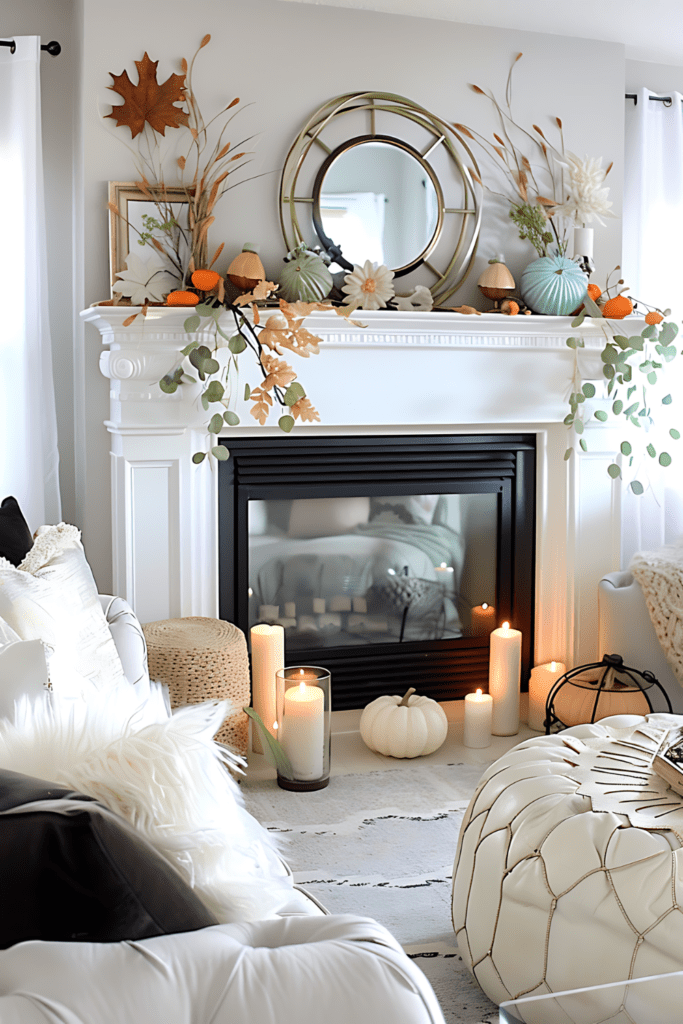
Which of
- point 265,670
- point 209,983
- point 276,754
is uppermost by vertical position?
point 209,983

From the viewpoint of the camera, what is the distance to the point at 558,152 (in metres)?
3.13

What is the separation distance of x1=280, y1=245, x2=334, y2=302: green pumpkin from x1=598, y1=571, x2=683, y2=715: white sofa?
137cm

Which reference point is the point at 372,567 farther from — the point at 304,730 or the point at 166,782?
the point at 166,782

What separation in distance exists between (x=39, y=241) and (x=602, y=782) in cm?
229

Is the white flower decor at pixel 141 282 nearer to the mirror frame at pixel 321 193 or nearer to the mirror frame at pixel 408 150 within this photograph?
the mirror frame at pixel 408 150

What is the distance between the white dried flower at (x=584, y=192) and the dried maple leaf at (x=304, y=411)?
115cm

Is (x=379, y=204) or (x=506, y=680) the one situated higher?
(x=379, y=204)

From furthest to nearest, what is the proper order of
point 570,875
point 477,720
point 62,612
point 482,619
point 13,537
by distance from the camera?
point 482,619 → point 477,720 → point 13,537 → point 62,612 → point 570,875

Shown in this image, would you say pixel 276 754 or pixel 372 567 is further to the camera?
pixel 372 567

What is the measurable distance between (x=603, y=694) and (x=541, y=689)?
1.01 ft

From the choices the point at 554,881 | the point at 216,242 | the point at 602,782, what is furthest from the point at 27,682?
the point at 216,242

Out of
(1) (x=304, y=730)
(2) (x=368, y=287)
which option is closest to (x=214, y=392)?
(2) (x=368, y=287)

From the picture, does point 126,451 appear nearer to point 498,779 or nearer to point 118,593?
point 118,593

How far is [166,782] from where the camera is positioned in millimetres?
849
